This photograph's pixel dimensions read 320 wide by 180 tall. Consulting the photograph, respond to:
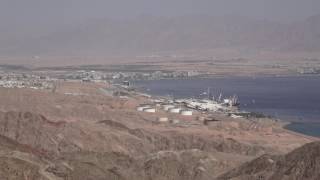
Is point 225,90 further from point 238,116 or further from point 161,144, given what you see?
point 161,144

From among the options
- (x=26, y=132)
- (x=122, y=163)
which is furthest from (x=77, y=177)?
(x=26, y=132)

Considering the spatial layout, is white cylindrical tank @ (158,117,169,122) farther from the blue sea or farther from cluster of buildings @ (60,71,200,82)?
cluster of buildings @ (60,71,200,82)

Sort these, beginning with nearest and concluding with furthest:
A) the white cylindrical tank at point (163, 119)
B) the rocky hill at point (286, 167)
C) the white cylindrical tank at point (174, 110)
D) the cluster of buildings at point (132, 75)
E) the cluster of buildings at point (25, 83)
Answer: the rocky hill at point (286, 167) < the white cylindrical tank at point (163, 119) < the white cylindrical tank at point (174, 110) < the cluster of buildings at point (25, 83) < the cluster of buildings at point (132, 75)

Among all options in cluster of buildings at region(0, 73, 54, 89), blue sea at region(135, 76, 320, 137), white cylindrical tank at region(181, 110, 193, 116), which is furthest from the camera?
cluster of buildings at region(0, 73, 54, 89)

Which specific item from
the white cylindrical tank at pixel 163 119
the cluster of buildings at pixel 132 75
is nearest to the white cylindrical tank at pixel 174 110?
the white cylindrical tank at pixel 163 119

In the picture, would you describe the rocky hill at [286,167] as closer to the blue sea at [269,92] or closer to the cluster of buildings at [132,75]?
the blue sea at [269,92]

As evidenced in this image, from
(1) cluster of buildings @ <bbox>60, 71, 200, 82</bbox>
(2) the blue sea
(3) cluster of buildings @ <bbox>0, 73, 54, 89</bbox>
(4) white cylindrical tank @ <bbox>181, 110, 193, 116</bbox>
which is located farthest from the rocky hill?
(1) cluster of buildings @ <bbox>60, 71, 200, 82</bbox>

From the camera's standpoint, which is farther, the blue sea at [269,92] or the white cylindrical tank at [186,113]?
the blue sea at [269,92]

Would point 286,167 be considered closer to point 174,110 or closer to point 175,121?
point 175,121

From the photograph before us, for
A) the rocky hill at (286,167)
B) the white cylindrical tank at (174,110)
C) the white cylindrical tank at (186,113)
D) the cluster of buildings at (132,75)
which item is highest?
the rocky hill at (286,167)
